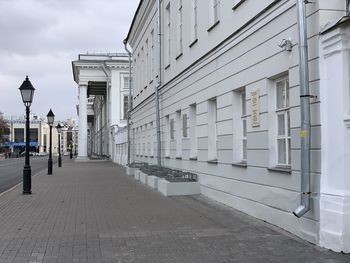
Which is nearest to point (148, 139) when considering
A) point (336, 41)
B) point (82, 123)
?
point (336, 41)

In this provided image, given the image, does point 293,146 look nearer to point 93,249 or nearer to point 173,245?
point 173,245

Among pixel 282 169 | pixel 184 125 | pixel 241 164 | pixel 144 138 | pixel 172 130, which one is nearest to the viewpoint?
pixel 282 169

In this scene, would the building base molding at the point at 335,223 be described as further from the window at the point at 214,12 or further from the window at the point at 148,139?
the window at the point at 148,139

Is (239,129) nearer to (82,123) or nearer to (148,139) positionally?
(148,139)

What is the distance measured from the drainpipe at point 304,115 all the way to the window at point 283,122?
148cm

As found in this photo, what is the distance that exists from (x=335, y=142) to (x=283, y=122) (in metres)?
2.43

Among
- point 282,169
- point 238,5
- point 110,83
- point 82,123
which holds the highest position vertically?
point 110,83

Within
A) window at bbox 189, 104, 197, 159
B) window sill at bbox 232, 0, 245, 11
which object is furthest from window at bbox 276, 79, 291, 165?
window at bbox 189, 104, 197, 159

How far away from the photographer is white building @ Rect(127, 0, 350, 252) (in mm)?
7664

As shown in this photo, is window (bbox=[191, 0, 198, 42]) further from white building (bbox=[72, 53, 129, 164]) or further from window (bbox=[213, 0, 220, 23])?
white building (bbox=[72, 53, 129, 164])

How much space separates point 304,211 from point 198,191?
7837mm

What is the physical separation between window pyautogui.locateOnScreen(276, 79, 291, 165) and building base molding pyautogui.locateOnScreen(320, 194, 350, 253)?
2.07 meters

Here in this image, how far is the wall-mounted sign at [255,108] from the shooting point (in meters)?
10.7

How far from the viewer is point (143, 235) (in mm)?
9117
